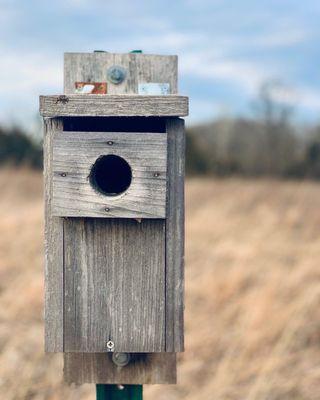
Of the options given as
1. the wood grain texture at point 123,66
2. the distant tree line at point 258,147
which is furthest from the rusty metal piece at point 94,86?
the distant tree line at point 258,147

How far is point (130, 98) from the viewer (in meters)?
1.83

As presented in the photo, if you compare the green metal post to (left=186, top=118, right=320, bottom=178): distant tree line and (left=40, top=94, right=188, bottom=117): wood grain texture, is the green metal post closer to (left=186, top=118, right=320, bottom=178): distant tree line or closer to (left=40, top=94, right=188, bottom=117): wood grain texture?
(left=40, top=94, right=188, bottom=117): wood grain texture

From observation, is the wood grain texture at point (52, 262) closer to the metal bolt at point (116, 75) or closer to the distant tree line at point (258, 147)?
the metal bolt at point (116, 75)

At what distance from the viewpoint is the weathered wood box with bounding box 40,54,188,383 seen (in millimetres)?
1854

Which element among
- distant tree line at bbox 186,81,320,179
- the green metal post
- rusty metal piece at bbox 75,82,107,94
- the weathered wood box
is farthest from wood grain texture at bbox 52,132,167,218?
distant tree line at bbox 186,81,320,179

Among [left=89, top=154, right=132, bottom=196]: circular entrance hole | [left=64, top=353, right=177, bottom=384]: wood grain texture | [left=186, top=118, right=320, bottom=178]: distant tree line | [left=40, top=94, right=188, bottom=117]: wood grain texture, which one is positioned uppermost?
[left=40, top=94, right=188, bottom=117]: wood grain texture

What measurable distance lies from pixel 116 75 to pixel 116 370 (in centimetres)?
90

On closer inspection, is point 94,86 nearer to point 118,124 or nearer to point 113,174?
point 118,124

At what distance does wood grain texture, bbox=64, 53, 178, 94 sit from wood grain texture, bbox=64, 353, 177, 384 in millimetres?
817

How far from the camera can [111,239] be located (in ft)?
6.24

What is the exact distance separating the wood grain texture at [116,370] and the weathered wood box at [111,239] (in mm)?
65

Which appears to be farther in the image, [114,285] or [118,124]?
[118,124]

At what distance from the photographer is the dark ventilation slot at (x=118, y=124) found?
205cm

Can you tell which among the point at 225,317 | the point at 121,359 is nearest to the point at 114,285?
the point at 121,359
